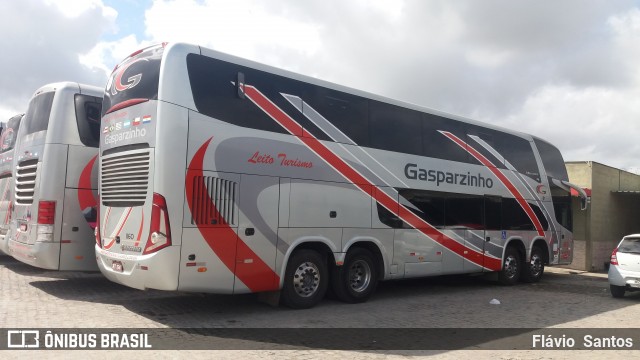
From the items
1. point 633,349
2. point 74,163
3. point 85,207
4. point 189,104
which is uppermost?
point 189,104

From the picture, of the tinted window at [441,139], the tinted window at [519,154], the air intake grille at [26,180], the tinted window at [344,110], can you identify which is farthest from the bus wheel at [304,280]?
the tinted window at [519,154]

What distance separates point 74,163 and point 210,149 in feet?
12.3

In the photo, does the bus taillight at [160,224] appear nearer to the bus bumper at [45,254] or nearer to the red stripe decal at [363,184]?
the red stripe decal at [363,184]

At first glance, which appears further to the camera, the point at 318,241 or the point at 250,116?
the point at 318,241

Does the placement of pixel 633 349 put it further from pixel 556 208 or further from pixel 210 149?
pixel 556 208

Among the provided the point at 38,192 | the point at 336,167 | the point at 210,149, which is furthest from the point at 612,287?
the point at 38,192

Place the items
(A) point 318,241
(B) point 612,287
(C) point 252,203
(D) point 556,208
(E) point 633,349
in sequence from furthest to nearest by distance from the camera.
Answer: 1. (D) point 556,208
2. (B) point 612,287
3. (A) point 318,241
4. (C) point 252,203
5. (E) point 633,349

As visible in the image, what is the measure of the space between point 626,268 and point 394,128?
6.22 metres

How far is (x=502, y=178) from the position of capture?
44.1ft

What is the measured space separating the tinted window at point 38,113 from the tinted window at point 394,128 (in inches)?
247

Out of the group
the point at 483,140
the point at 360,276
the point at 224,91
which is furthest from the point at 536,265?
the point at 224,91

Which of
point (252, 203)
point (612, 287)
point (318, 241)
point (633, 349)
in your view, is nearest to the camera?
point (633, 349)

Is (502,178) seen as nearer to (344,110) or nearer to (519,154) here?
(519,154)

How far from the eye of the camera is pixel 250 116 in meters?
8.20
